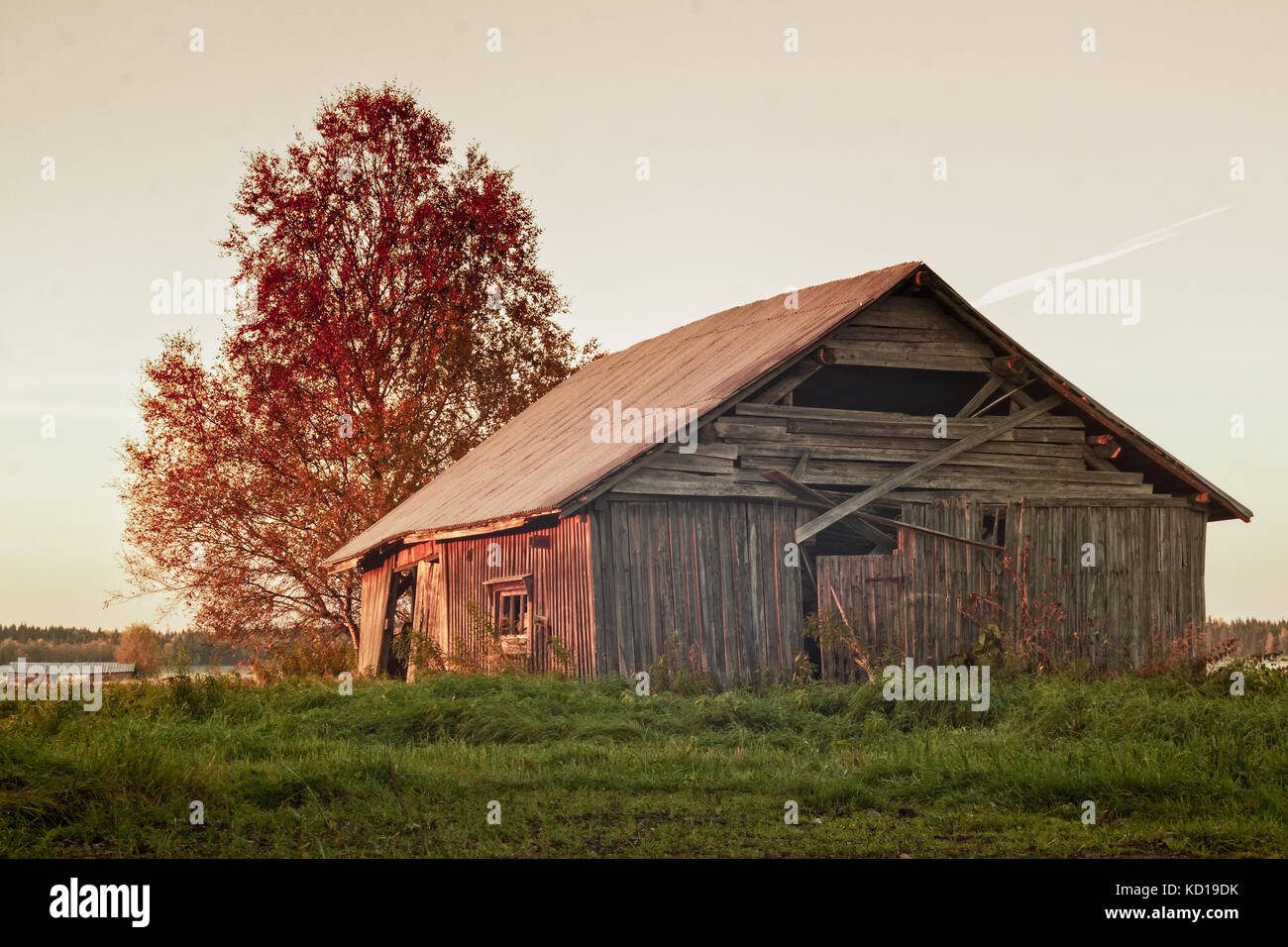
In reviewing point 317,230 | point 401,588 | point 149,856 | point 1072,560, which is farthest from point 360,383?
point 149,856

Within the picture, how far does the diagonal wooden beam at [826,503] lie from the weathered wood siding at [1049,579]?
0.49 m

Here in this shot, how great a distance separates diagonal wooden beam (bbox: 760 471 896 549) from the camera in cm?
1802

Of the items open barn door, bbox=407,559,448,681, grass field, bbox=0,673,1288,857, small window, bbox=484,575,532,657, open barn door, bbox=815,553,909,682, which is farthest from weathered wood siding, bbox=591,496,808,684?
open barn door, bbox=407,559,448,681

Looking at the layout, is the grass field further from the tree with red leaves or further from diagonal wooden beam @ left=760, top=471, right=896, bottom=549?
the tree with red leaves

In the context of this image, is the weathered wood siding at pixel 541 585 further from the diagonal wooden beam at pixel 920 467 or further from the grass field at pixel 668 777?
the diagonal wooden beam at pixel 920 467

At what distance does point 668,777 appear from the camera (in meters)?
10.4

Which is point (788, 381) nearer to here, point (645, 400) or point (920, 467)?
point (920, 467)

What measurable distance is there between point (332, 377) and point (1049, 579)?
18.1 metres

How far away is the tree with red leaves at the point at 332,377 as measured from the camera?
29406 mm

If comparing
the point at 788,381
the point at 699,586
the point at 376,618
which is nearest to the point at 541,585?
the point at 699,586

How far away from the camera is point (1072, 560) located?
19500 mm

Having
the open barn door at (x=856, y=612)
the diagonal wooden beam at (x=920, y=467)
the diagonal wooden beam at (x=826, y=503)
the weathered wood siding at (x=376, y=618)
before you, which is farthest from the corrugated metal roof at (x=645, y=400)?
the open barn door at (x=856, y=612)
